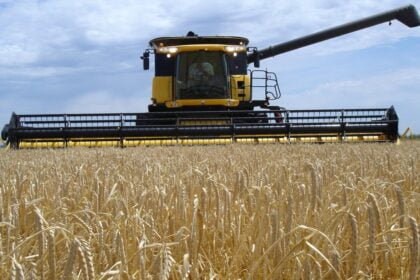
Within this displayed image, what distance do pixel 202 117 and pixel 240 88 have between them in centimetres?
113

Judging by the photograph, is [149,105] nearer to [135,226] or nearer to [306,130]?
[306,130]

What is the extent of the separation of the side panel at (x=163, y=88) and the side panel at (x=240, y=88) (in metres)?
1.41

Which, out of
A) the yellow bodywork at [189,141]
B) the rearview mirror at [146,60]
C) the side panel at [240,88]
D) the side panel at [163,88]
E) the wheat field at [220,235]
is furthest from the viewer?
the side panel at [163,88]

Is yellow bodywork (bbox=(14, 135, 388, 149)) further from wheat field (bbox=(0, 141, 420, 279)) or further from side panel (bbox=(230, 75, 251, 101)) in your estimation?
wheat field (bbox=(0, 141, 420, 279))

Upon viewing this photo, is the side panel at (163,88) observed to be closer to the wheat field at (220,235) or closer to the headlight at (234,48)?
the headlight at (234,48)

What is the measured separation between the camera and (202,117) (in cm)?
1213

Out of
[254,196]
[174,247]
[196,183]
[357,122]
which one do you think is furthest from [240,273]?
[357,122]

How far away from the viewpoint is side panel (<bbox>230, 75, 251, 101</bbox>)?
12573 mm

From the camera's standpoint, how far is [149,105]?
1329 centimetres

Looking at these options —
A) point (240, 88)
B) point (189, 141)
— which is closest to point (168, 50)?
point (240, 88)

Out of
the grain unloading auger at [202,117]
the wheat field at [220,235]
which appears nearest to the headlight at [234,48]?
the grain unloading auger at [202,117]

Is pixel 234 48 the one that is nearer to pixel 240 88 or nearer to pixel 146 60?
pixel 240 88

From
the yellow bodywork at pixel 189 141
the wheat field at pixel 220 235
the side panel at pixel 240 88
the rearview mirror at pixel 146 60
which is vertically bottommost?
the wheat field at pixel 220 235

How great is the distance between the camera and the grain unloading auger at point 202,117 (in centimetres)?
1140
